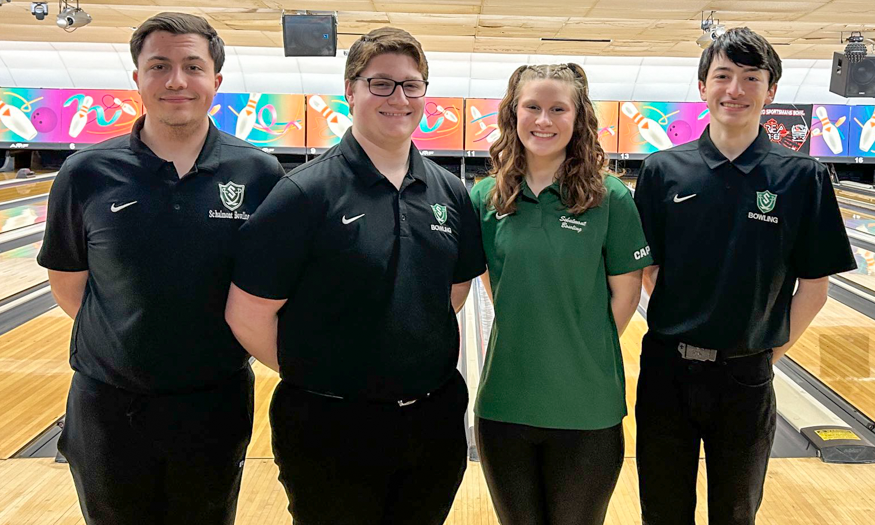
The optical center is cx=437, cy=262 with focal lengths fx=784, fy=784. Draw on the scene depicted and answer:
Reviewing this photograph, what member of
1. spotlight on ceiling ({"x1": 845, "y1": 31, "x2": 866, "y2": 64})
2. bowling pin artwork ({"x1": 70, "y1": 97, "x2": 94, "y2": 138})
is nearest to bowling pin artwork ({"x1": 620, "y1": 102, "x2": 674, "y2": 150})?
spotlight on ceiling ({"x1": 845, "y1": 31, "x2": 866, "y2": 64})

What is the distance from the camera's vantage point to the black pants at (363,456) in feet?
5.02

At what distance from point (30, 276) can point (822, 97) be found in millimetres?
10928

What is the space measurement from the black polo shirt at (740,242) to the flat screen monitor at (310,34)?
455 centimetres

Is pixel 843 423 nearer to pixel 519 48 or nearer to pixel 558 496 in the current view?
pixel 558 496

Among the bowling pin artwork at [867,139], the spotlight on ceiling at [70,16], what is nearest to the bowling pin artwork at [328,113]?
the spotlight on ceiling at [70,16]

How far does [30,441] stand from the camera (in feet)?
9.41

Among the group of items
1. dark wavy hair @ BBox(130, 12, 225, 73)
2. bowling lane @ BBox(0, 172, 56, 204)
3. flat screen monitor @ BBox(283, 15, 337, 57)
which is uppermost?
flat screen monitor @ BBox(283, 15, 337, 57)

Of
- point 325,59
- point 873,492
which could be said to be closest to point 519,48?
point 325,59

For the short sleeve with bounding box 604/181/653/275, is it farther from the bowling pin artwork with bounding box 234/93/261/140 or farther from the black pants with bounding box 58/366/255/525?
the bowling pin artwork with bounding box 234/93/261/140

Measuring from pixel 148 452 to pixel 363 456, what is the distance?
46cm

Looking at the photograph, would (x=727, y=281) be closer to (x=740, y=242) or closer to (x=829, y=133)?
(x=740, y=242)

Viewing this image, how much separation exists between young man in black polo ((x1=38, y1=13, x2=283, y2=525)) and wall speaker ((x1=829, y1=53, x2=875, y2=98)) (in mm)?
6732

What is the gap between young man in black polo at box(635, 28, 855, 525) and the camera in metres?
1.81

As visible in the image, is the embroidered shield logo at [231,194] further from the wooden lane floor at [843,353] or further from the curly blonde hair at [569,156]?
the wooden lane floor at [843,353]
